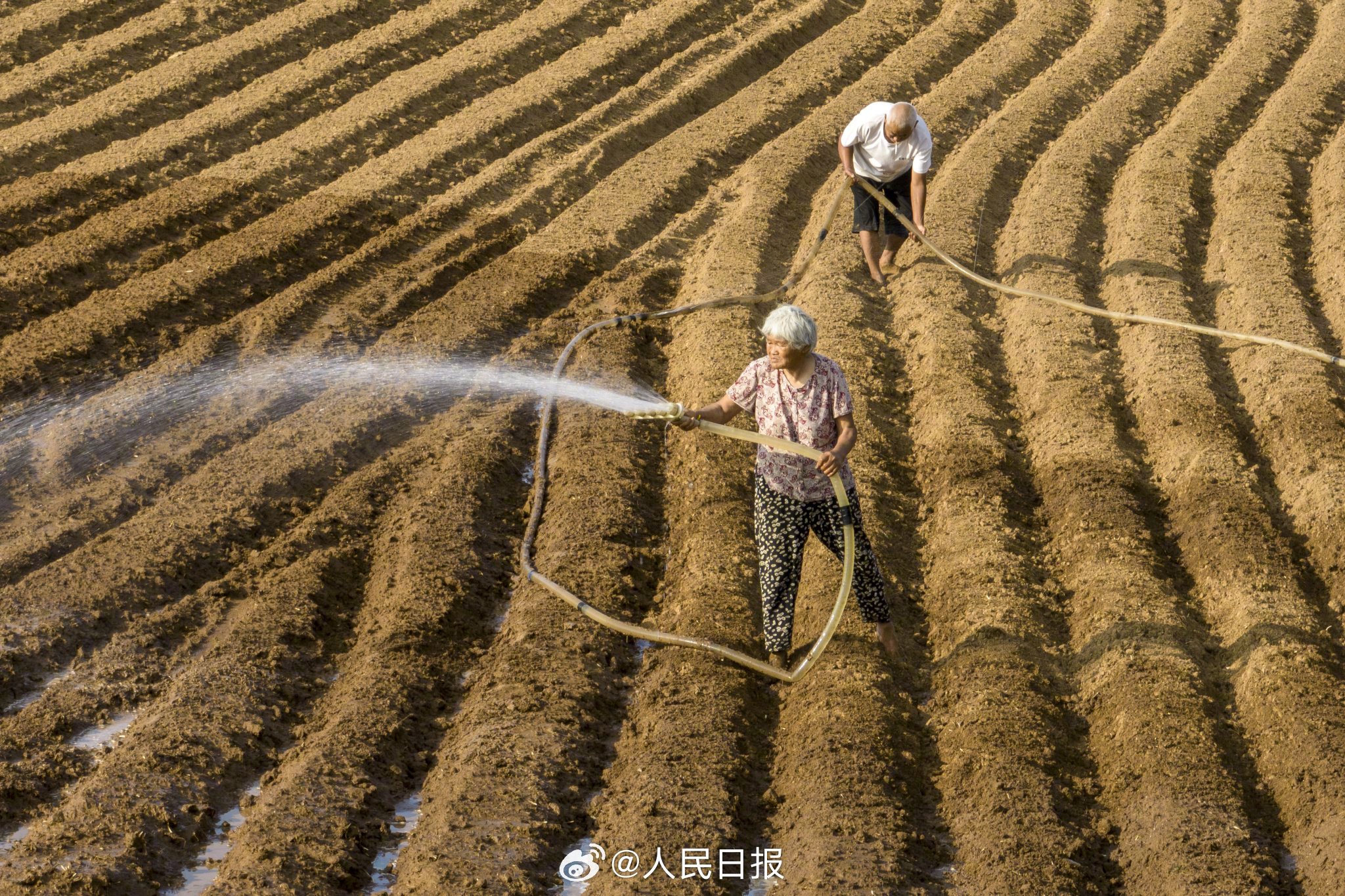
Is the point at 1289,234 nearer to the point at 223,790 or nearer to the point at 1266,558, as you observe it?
the point at 1266,558

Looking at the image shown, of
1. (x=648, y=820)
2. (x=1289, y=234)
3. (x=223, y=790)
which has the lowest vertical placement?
(x=1289, y=234)

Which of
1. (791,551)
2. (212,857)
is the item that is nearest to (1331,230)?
(791,551)

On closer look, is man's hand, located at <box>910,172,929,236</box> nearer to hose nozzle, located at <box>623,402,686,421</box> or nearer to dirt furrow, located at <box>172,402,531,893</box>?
dirt furrow, located at <box>172,402,531,893</box>

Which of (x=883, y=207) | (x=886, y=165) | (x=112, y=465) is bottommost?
(x=883, y=207)

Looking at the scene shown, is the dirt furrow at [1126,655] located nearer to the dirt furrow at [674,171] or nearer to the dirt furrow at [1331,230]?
the dirt furrow at [1331,230]

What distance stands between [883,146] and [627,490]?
3.37 metres

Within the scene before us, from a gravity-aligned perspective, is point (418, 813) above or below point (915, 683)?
above

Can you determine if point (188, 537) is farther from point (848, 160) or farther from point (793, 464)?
point (848, 160)

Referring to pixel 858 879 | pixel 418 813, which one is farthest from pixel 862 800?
pixel 418 813

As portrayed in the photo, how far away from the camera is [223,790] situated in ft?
14.1

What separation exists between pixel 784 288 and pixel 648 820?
5.14 metres

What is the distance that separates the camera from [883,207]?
28.4ft

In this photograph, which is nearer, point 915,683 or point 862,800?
point 862,800

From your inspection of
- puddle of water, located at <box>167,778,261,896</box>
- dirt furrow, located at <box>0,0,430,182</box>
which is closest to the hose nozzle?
puddle of water, located at <box>167,778,261,896</box>
